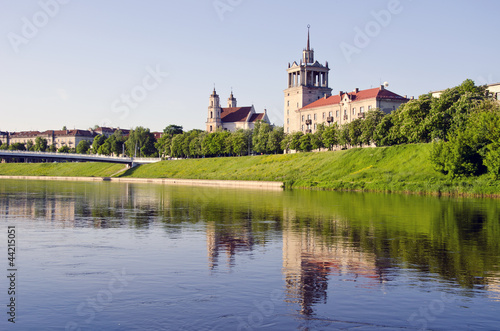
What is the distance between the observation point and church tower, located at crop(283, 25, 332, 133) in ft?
566

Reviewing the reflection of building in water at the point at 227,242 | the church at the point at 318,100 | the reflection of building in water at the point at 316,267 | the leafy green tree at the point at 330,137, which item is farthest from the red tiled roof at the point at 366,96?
the reflection of building in water at the point at 316,267

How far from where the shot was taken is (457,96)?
324 ft

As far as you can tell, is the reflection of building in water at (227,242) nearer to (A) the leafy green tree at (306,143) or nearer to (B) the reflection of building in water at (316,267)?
(B) the reflection of building in water at (316,267)

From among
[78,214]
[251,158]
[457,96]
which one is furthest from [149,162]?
[78,214]

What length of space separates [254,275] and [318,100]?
5930 inches

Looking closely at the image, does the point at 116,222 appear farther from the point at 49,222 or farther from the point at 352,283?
the point at 352,283

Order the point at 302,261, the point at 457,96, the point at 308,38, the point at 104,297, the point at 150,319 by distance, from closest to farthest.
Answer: the point at 150,319, the point at 104,297, the point at 302,261, the point at 457,96, the point at 308,38

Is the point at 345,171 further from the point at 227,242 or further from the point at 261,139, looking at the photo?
the point at 227,242

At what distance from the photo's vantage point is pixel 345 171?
101 meters

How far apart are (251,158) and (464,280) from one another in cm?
12125

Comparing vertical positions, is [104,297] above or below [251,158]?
below

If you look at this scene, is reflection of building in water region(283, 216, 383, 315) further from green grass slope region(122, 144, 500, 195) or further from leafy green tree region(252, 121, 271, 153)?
leafy green tree region(252, 121, 271, 153)

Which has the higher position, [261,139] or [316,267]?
[261,139]

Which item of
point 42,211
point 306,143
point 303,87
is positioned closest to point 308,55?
point 303,87
